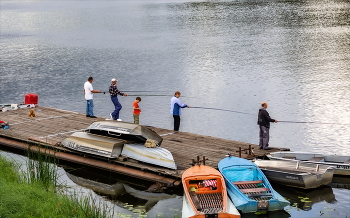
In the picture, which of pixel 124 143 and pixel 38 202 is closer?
pixel 38 202

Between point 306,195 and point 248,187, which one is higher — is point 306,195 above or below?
below

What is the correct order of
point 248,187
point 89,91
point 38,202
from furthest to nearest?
point 89,91 < point 248,187 < point 38,202

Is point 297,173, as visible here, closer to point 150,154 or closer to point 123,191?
point 150,154

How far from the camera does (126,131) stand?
18688 millimetres

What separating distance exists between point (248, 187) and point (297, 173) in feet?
7.73

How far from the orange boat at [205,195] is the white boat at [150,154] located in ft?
4.22

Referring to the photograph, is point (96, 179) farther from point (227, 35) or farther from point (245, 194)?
point (227, 35)

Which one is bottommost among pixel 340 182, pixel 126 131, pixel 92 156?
pixel 340 182

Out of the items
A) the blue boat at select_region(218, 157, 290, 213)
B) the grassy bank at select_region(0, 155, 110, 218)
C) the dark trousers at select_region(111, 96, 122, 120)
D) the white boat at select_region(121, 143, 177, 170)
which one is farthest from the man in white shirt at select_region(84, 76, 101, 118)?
the grassy bank at select_region(0, 155, 110, 218)

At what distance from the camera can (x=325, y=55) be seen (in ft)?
156

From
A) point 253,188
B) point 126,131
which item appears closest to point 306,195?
point 253,188

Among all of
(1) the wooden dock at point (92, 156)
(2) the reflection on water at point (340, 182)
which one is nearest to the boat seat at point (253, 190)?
(1) the wooden dock at point (92, 156)

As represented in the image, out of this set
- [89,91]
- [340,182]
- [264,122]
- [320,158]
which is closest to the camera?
[340,182]

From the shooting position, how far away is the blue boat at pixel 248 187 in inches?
589
